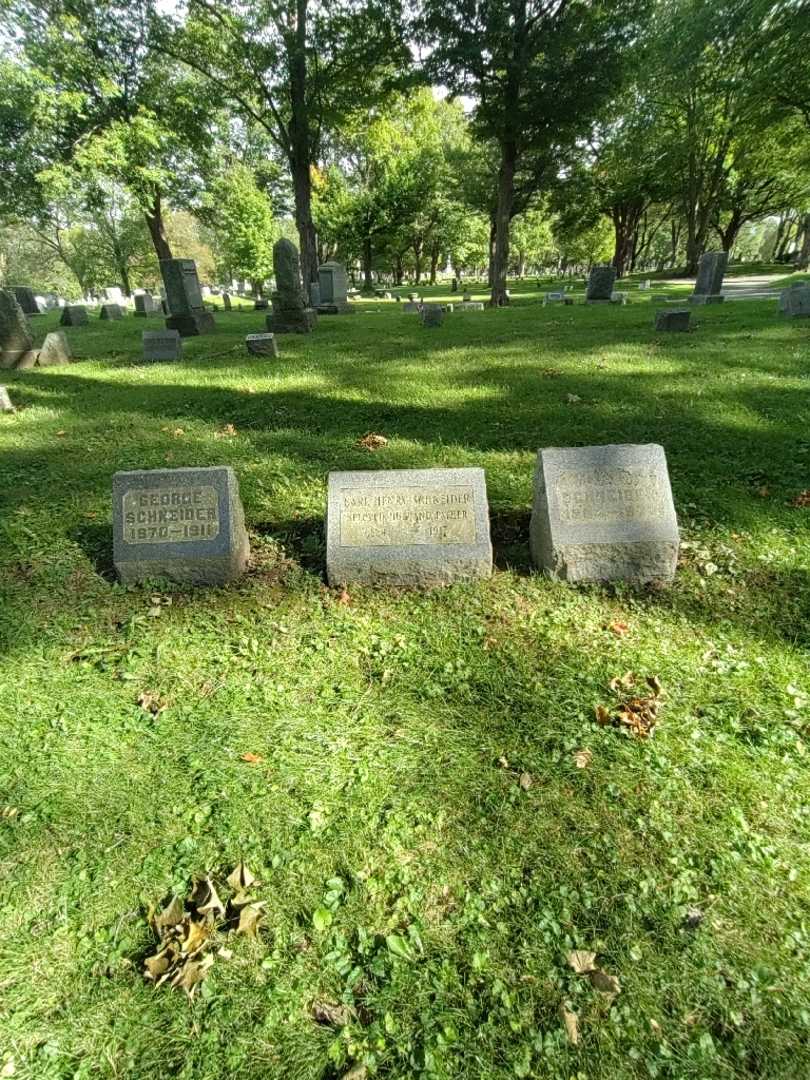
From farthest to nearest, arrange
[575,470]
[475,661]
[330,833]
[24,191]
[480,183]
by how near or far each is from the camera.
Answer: [480,183] → [24,191] → [575,470] → [475,661] → [330,833]

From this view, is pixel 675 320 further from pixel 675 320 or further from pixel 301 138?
pixel 301 138

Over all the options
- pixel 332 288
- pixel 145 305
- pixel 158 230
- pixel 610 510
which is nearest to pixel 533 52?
pixel 332 288

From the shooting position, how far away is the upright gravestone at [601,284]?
1956 cm

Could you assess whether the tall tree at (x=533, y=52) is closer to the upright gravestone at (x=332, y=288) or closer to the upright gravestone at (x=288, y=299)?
the upright gravestone at (x=332, y=288)

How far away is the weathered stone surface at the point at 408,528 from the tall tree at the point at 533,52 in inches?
785

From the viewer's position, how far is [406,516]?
3754 mm

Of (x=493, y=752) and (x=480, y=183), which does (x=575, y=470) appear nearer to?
(x=493, y=752)

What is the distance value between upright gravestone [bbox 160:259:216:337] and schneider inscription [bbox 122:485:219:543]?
42.7 ft

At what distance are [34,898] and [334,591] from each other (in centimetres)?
224

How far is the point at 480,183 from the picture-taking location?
1309 inches

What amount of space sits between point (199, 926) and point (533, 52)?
2315 cm

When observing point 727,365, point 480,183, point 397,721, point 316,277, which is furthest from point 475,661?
point 480,183

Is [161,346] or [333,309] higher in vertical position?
[333,309]

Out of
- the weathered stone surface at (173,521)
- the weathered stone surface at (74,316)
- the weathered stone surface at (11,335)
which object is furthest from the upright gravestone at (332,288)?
the weathered stone surface at (173,521)
